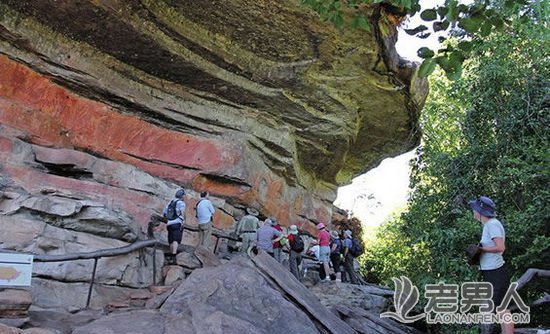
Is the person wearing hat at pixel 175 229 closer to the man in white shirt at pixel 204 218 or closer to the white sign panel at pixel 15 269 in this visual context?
the man in white shirt at pixel 204 218

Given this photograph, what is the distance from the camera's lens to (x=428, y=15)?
362cm

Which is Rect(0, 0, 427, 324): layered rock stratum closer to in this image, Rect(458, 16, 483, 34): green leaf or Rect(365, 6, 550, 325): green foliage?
Rect(365, 6, 550, 325): green foliage

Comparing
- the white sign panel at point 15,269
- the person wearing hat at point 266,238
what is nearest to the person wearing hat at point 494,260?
the white sign panel at point 15,269

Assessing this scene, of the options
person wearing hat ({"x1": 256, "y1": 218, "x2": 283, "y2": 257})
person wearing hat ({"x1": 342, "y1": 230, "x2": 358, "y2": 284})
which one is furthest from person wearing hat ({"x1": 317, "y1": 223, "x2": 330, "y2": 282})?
person wearing hat ({"x1": 256, "y1": 218, "x2": 283, "y2": 257})

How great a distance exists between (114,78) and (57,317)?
5.40 metres

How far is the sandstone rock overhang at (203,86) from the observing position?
8680mm

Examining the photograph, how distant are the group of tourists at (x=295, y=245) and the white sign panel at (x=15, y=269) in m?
4.90

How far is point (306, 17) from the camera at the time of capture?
9.22 meters

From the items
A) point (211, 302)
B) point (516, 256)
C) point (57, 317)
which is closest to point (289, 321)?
point (211, 302)

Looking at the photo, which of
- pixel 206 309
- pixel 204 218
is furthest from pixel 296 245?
pixel 206 309

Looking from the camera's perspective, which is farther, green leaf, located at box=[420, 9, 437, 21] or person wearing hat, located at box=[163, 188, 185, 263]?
person wearing hat, located at box=[163, 188, 185, 263]

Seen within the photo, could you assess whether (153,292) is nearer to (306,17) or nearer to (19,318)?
(19,318)

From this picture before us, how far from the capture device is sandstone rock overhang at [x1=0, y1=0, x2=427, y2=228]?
8680 mm

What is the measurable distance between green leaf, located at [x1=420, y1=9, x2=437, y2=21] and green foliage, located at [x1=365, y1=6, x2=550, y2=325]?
16.8 feet
